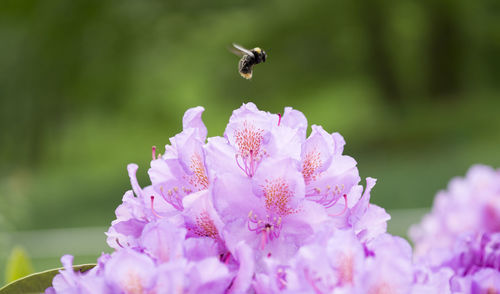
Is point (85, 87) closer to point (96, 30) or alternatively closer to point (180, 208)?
point (96, 30)

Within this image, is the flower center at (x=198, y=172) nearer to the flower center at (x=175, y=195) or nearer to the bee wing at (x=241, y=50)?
the flower center at (x=175, y=195)

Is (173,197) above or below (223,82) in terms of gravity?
below

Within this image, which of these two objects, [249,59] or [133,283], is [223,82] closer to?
[249,59]

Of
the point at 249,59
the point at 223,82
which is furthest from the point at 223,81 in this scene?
the point at 249,59

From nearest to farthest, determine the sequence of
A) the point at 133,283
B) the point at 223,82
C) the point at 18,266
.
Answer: the point at 133,283 < the point at 18,266 < the point at 223,82

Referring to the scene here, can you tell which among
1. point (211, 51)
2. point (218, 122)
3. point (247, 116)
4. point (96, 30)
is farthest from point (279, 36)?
point (247, 116)

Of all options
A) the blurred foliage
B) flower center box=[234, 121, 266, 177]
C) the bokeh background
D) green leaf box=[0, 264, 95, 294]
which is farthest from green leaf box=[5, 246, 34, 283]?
the blurred foliage

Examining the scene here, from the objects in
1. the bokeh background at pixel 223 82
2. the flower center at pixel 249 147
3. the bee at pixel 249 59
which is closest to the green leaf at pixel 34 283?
the flower center at pixel 249 147

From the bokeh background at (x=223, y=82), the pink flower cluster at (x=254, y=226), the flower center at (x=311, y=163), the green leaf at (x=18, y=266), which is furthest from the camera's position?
the bokeh background at (x=223, y=82)
